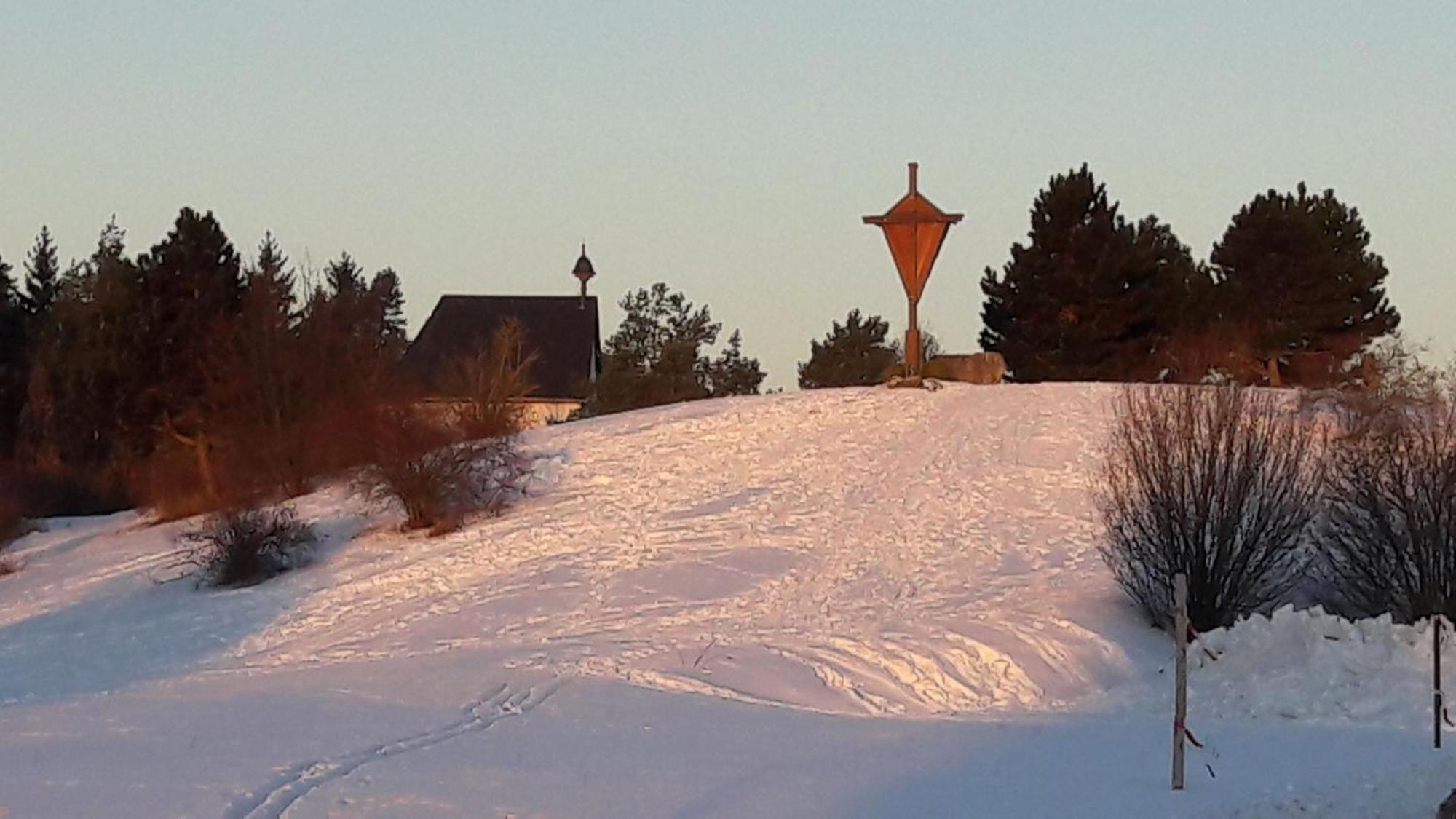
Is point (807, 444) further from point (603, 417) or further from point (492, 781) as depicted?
point (492, 781)

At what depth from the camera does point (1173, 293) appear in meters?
49.5

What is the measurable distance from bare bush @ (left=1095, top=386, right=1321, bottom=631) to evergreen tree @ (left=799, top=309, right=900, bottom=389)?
41.4m

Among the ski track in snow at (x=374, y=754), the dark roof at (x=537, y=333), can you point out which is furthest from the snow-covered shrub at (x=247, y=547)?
the dark roof at (x=537, y=333)

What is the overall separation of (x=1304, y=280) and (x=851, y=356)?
23.8 metres

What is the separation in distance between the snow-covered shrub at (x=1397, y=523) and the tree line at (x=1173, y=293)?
19.0 metres

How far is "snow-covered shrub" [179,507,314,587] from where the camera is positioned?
3106cm

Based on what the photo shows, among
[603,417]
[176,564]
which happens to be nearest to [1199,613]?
[176,564]

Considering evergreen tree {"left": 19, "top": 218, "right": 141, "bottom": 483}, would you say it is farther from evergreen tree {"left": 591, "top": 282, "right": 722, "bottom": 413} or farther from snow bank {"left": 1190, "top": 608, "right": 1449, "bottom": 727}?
snow bank {"left": 1190, "top": 608, "right": 1449, "bottom": 727}

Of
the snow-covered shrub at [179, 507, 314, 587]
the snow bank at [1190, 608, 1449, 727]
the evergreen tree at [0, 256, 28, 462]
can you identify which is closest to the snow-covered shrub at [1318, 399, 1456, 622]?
the snow bank at [1190, 608, 1449, 727]

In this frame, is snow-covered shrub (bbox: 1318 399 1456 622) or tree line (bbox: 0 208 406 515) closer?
snow-covered shrub (bbox: 1318 399 1456 622)

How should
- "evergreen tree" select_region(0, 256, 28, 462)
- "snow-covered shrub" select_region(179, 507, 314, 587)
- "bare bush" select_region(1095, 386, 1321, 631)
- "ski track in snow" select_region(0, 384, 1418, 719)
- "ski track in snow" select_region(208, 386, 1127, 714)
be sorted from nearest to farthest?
"ski track in snow" select_region(0, 384, 1418, 719) < "ski track in snow" select_region(208, 386, 1127, 714) < "bare bush" select_region(1095, 386, 1321, 631) < "snow-covered shrub" select_region(179, 507, 314, 587) < "evergreen tree" select_region(0, 256, 28, 462)

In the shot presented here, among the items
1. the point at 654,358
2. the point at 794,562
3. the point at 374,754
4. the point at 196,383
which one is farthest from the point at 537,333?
the point at 374,754

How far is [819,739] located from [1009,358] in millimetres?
34817

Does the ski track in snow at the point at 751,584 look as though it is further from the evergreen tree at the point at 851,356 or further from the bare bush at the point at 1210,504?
the evergreen tree at the point at 851,356
